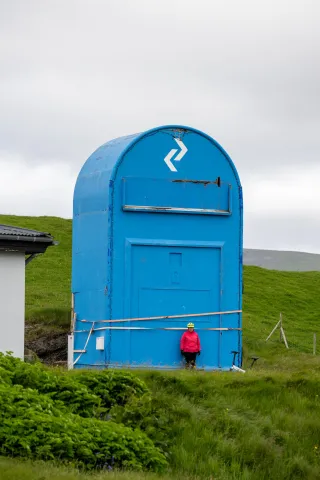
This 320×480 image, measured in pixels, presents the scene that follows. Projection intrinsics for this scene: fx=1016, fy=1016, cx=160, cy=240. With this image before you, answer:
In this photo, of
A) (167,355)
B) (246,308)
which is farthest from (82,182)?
(246,308)

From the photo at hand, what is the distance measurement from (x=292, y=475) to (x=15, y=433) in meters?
5.06

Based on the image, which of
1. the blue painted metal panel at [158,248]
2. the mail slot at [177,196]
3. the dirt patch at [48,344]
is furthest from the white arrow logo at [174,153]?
the dirt patch at [48,344]

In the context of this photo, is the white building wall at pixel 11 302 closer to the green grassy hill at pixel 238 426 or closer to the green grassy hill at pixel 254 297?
the green grassy hill at pixel 238 426

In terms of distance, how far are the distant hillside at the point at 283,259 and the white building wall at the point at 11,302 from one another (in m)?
115

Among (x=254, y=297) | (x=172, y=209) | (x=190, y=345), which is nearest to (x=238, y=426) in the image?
(x=190, y=345)

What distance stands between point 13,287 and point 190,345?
3995mm

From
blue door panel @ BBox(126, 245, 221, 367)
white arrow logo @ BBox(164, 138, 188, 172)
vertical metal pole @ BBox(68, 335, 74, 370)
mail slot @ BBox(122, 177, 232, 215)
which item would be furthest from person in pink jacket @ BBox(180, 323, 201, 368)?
white arrow logo @ BBox(164, 138, 188, 172)

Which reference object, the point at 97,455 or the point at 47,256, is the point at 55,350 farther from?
the point at 47,256

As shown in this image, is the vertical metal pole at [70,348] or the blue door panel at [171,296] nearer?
the blue door panel at [171,296]

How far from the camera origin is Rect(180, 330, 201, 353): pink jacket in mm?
21203

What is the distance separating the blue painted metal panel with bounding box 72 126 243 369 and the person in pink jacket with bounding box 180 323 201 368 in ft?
0.89

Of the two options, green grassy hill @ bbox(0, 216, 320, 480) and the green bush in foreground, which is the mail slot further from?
the green bush in foreground

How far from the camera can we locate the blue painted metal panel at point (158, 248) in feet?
68.6

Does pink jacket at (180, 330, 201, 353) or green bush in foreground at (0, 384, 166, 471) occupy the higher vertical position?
pink jacket at (180, 330, 201, 353)
